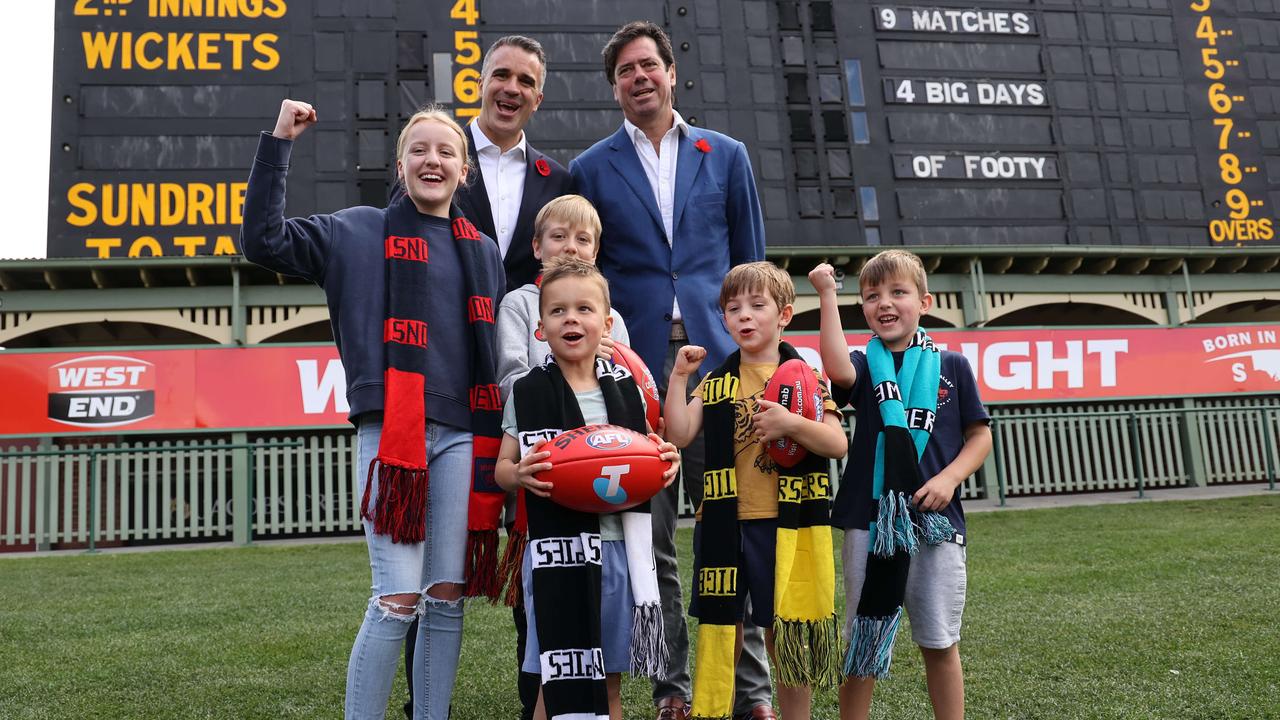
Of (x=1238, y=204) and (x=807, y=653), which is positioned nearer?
(x=807, y=653)

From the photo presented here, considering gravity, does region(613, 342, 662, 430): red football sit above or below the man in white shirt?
below

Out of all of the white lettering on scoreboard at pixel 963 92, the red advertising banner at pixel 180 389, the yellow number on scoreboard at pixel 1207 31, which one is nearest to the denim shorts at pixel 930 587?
the red advertising banner at pixel 180 389

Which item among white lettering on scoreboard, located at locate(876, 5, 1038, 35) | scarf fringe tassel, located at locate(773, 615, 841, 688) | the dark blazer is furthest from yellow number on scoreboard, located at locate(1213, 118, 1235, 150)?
scarf fringe tassel, located at locate(773, 615, 841, 688)

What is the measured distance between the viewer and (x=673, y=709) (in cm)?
279

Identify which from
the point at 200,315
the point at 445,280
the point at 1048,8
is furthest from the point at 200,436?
the point at 1048,8

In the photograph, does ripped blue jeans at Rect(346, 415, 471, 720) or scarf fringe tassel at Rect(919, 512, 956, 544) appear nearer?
ripped blue jeans at Rect(346, 415, 471, 720)

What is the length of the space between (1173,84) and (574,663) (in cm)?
1691

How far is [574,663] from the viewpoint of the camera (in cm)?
218

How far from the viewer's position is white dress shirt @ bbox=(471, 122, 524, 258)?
10.1 ft

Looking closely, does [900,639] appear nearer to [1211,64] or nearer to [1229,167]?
[1229,167]

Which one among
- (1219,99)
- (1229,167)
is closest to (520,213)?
(1229,167)

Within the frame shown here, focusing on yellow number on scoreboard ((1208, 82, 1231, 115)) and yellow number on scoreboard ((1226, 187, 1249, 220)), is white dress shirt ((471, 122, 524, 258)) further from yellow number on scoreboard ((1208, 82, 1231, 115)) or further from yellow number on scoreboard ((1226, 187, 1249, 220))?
yellow number on scoreboard ((1226, 187, 1249, 220))

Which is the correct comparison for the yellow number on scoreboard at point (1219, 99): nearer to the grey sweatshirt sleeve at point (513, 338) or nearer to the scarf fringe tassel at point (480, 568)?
the grey sweatshirt sleeve at point (513, 338)

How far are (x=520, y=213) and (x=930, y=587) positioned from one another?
5.86ft
